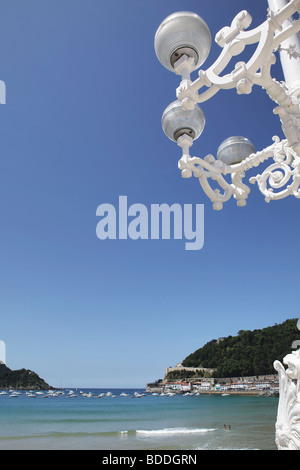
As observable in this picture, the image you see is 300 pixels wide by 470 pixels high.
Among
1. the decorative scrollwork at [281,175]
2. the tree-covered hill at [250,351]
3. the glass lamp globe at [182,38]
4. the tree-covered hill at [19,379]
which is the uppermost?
the glass lamp globe at [182,38]

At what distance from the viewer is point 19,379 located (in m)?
116

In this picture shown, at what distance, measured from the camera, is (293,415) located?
213 centimetres

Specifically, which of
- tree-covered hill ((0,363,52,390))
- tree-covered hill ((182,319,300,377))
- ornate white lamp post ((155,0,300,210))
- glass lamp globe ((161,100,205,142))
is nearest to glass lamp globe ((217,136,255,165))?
ornate white lamp post ((155,0,300,210))

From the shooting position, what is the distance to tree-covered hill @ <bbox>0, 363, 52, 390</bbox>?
11438 centimetres

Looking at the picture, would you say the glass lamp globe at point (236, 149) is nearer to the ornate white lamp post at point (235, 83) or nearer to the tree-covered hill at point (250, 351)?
the ornate white lamp post at point (235, 83)

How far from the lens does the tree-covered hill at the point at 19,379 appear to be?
114 metres

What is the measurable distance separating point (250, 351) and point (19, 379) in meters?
88.5

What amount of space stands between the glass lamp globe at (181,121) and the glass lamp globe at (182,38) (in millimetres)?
486

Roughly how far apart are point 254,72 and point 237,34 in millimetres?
331

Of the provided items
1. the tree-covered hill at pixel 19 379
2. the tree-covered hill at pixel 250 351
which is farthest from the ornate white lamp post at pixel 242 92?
the tree-covered hill at pixel 19 379

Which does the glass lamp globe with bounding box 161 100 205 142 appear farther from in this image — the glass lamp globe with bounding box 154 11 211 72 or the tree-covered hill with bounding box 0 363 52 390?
the tree-covered hill with bounding box 0 363 52 390

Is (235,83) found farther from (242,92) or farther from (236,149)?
(236,149)
